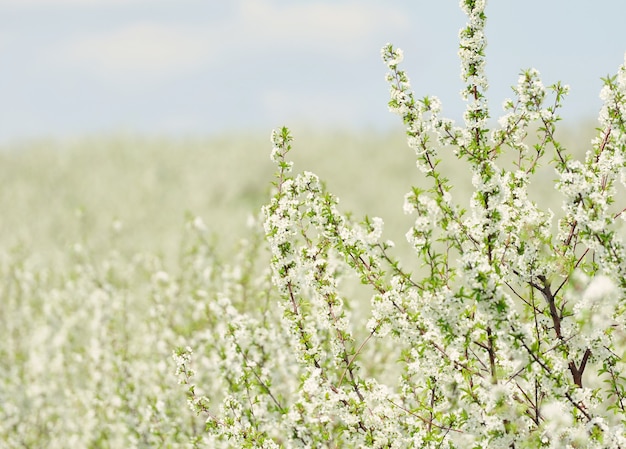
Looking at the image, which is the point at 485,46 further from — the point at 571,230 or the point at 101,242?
the point at 101,242

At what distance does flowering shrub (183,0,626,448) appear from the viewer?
3.70 metres

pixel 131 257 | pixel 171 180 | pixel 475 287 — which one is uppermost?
pixel 171 180

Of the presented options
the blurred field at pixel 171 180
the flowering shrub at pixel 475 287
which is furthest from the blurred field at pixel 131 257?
the flowering shrub at pixel 475 287

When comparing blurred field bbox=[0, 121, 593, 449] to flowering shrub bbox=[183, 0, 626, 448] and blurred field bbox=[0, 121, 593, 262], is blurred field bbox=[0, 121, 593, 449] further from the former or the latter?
flowering shrub bbox=[183, 0, 626, 448]

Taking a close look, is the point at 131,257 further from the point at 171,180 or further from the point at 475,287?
the point at 475,287

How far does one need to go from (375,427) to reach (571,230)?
1.80m

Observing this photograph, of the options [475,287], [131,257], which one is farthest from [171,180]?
[475,287]

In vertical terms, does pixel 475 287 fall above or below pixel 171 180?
below

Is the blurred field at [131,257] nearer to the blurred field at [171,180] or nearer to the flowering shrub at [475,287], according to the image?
the blurred field at [171,180]

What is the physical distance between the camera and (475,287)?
3.54 m

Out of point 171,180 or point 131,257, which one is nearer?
point 131,257

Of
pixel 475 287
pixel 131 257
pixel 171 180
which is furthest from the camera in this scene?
pixel 171 180

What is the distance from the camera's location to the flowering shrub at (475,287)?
3695mm

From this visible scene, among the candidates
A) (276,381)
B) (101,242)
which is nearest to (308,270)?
(276,381)
